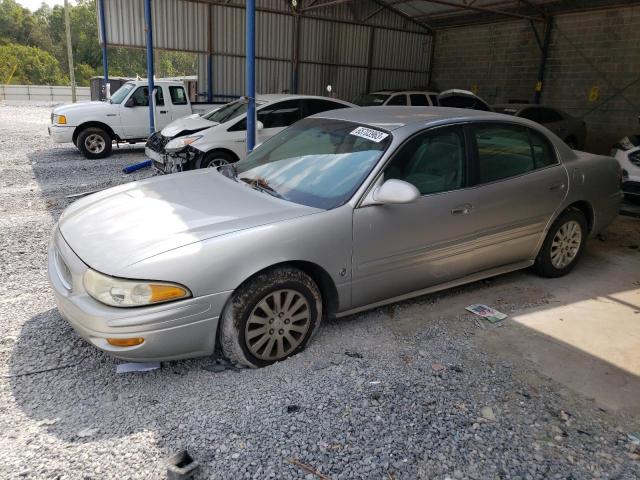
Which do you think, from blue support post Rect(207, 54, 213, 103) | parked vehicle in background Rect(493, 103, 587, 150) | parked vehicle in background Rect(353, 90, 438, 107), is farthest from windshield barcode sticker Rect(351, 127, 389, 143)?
blue support post Rect(207, 54, 213, 103)

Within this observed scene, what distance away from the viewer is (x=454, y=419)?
2.79 meters

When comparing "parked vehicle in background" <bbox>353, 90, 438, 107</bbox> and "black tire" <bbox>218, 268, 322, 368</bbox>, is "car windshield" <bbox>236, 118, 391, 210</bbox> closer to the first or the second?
"black tire" <bbox>218, 268, 322, 368</bbox>

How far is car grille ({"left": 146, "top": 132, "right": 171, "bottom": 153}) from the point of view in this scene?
28.6ft

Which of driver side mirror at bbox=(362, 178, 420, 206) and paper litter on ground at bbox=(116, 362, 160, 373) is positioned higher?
driver side mirror at bbox=(362, 178, 420, 206)

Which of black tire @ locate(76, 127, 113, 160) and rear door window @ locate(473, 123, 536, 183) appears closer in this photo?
rear door window @ locate(473, 123, 536, 183)

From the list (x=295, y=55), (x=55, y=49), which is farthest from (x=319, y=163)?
(x=55, y=49)

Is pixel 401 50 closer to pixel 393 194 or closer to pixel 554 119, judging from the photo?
pixel 554 119

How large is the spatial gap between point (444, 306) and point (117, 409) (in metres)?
2.63

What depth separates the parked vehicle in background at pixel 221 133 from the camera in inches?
324

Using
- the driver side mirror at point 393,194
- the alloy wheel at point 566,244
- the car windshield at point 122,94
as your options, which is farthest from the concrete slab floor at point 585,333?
the car windshield at point 122,94

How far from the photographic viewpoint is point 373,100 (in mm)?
13188

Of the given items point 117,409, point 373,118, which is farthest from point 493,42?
point 117,409

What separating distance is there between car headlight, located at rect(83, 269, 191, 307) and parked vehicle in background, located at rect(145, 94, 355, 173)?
17.4 ft

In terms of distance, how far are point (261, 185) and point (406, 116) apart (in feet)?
4.29
